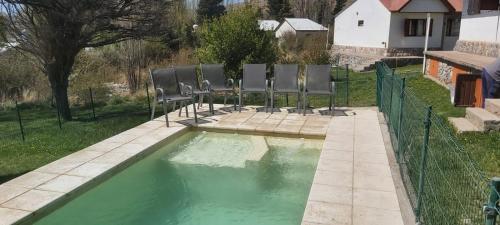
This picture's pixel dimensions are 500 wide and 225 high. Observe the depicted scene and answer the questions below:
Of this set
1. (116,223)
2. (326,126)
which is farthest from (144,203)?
(326,126)

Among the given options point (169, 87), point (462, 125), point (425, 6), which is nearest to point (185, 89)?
point (169, 87)

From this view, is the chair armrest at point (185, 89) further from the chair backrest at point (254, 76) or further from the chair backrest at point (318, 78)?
the chair backrest at point (318, 78)

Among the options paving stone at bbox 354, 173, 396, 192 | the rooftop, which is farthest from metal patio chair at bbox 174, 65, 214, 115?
the rooftop

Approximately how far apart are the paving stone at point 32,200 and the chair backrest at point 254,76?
16.6 ft

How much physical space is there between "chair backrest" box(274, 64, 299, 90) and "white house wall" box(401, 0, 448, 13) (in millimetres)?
16765

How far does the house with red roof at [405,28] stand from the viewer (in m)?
22.9

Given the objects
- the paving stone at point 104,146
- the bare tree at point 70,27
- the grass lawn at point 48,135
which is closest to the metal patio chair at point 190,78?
the grass lawn at point 48,135

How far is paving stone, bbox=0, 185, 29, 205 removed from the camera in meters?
4.08

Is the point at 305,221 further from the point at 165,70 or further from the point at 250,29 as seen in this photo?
the point at 250,29

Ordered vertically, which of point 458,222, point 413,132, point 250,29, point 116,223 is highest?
point 250,29

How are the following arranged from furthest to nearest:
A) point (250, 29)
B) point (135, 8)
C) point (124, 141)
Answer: point (250, 29), point (135, 8), point (124, 141)

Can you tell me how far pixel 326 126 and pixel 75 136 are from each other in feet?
13.9

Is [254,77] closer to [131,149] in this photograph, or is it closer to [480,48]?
[131,149]

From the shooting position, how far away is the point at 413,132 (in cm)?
427
